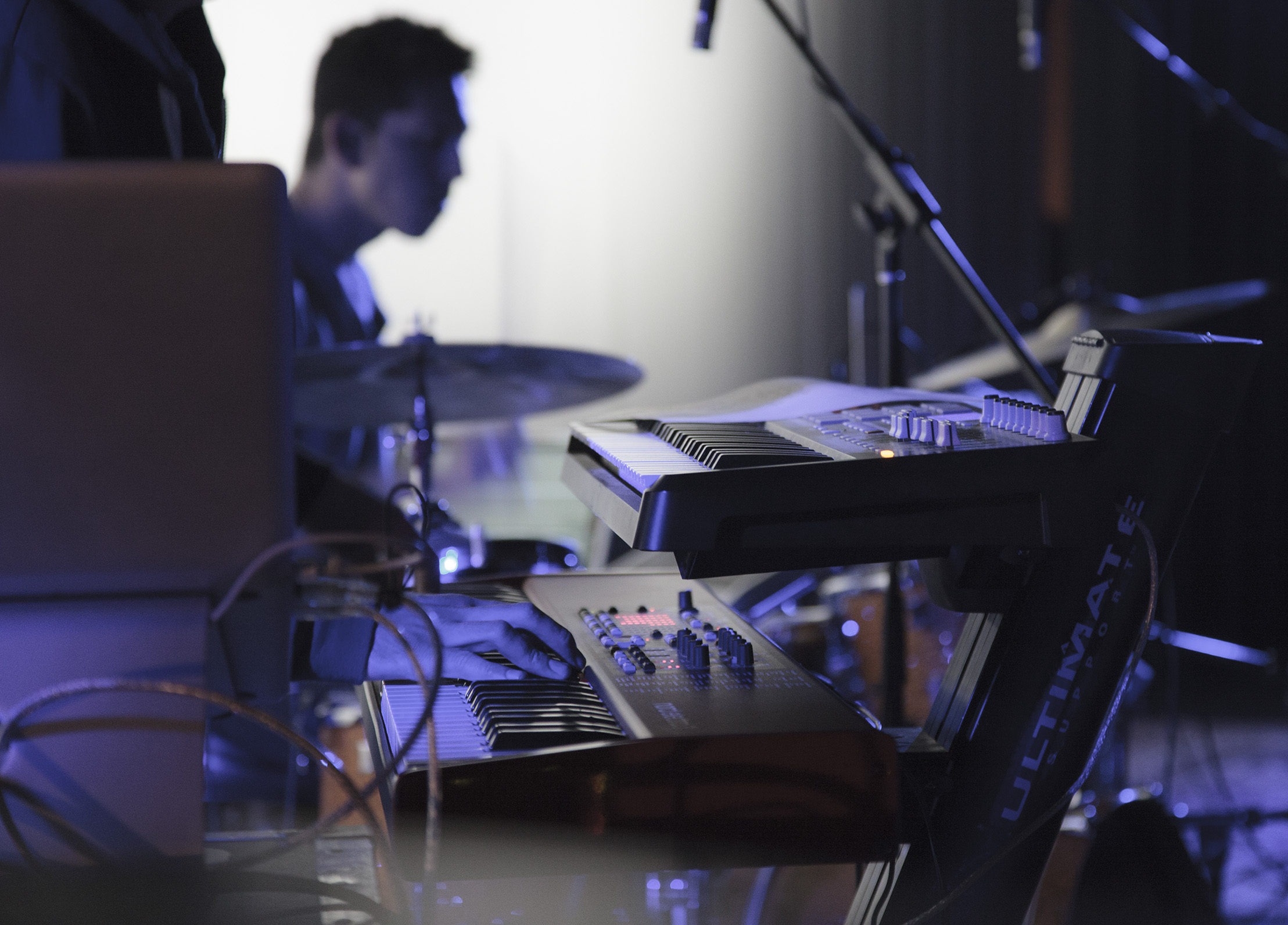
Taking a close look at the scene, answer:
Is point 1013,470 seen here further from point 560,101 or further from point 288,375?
point 560,101

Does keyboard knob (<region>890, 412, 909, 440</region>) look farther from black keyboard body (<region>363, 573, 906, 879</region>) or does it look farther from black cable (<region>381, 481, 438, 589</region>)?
black cable (<region>381, 481, 438, 589</region>)

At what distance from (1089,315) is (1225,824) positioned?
1.03 metres

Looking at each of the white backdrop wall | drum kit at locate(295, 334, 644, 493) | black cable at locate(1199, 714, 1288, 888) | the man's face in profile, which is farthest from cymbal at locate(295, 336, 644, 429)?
black cable at locate(1199, 714, 1288, 888)

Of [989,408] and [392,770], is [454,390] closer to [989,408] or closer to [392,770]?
[989,408]

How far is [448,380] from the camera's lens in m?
1.80

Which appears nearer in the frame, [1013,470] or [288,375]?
[288,375]

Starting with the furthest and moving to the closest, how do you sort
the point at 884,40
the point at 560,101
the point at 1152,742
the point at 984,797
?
the point at 884,40 < the point at 560,101 < the point at 1152,742 < the point at 984,797

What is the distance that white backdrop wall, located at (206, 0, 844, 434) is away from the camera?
129 inches

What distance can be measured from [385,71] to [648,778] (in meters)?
2.36

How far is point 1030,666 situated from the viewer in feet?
2.75

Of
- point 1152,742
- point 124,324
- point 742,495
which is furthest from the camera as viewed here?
point 1152,742

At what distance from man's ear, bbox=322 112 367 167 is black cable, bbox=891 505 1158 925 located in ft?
7.17

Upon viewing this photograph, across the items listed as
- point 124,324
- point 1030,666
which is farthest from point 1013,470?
point 124,324

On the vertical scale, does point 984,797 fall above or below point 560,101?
below
